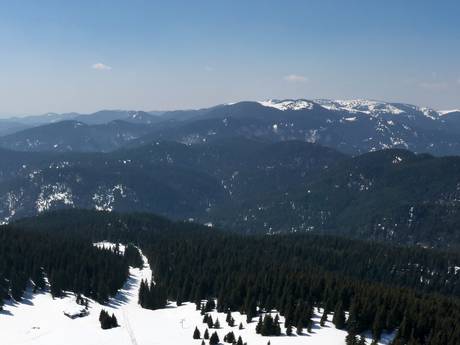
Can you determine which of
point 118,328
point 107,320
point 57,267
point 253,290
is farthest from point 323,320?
point 57,267

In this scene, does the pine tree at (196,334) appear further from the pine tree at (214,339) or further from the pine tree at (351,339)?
the pine tree at (351,339)

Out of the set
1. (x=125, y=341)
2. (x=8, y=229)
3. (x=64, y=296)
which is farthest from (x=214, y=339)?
(x=8, y=229)

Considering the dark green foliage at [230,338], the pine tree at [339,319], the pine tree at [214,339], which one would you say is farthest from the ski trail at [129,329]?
the pine tree at [339,319]

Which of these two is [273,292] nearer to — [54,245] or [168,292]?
[168,292]

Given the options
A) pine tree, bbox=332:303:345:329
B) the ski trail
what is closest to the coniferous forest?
pine tree, bbox=332:303:345:329

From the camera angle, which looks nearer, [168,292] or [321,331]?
[321,331]

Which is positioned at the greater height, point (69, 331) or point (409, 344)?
point (409, 344)

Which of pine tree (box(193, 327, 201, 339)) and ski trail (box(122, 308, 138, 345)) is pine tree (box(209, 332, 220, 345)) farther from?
ski trail (box(122, 308, 138, 345))

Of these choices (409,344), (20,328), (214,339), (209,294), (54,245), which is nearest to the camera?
(409,344)
